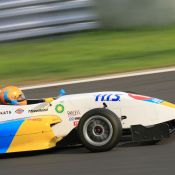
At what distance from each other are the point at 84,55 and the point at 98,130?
5825 mm

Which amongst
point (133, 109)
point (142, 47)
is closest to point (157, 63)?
point (142, 47)

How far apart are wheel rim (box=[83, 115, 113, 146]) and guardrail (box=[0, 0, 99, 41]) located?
21.2 ft

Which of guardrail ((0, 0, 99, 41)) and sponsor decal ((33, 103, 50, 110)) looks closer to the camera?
sponsor decal ((33, 103, 50, 110))

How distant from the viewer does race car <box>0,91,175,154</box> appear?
254 inches

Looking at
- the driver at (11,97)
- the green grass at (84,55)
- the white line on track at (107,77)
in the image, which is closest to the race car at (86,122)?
the driver at (11,97)

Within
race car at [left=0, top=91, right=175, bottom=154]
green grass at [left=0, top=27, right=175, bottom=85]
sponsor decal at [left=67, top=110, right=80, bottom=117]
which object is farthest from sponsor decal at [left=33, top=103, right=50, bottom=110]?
green grass at [left=0, top=27, right=175, bottom=85]

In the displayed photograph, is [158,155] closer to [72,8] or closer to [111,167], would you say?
[111,167]

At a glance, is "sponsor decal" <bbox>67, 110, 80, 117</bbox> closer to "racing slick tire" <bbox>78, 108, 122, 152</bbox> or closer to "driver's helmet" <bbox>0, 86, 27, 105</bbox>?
"racing slick tire" <bbox>78, 108, 122, 152</bbox>

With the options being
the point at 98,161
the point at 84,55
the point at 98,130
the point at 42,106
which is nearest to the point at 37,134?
the point at 42,106

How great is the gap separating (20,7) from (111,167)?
7342 millimetres

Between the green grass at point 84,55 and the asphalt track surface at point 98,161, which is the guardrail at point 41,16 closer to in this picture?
the green grass at point 84,55

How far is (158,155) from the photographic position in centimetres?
610

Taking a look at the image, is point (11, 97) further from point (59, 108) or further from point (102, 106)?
point (102, 106)

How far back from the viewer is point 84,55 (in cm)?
1220
